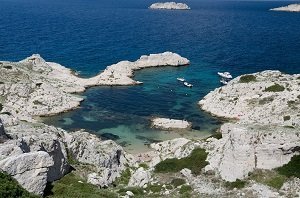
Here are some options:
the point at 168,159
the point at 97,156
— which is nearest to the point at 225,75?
the point at 168,159

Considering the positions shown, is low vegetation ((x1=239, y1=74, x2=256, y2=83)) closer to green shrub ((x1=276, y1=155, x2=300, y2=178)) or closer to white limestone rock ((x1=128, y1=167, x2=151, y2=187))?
green shrub ((x1=276, y1=155, x2=300, y2=178))

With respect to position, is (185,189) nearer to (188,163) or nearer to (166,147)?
(188,163)

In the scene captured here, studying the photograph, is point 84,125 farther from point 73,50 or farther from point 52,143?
point 73,50

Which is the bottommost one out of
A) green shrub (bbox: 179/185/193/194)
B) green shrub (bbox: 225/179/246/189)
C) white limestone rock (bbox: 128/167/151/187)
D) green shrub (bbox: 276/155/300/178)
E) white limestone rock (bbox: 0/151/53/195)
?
white limestone rock (bbox: 128/167/151/187)

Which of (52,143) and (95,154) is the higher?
(52,143)

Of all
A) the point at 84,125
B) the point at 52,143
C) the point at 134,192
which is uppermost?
the point at 52,143

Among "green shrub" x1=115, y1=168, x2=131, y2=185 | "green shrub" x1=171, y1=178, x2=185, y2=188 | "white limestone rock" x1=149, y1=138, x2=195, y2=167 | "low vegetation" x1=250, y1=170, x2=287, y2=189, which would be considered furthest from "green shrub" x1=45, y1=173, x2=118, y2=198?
"white limestone rock" x1=149, y1=138, x2=195, y2=167

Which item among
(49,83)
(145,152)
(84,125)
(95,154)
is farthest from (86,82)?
(95,154)
